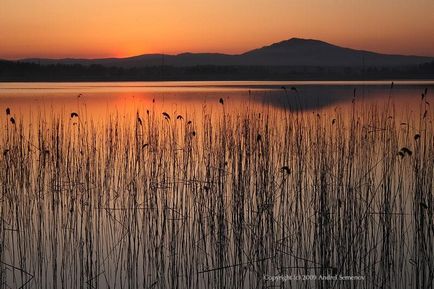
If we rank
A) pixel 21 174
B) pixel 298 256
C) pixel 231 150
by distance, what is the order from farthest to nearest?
pixel 231 150, pixel 21 174, pixel 298 256

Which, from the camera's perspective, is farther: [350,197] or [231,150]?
[231,150]

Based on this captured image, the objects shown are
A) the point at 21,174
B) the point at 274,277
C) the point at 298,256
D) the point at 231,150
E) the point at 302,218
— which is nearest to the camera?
the point at 274,277

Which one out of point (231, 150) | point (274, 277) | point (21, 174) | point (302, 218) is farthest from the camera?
point (231, 150)

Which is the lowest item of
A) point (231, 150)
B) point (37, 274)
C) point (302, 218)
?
point (37, 274)

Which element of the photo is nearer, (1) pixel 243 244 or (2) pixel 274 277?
(2) pixel 274 277

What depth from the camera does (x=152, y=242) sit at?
5.97 meters

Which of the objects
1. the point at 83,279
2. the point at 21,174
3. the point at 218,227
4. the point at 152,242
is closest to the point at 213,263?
the point at 218,227

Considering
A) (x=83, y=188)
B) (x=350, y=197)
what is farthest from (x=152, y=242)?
(x=350, y=197)

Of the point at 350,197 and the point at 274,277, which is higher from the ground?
the point at 350,197

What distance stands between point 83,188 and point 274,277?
9.46ft

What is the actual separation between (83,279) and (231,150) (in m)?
3.03

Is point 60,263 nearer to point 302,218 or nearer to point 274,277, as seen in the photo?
point 274,277

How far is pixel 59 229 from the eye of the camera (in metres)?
6.52

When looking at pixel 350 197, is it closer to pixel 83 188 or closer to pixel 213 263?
pixel 213 263
